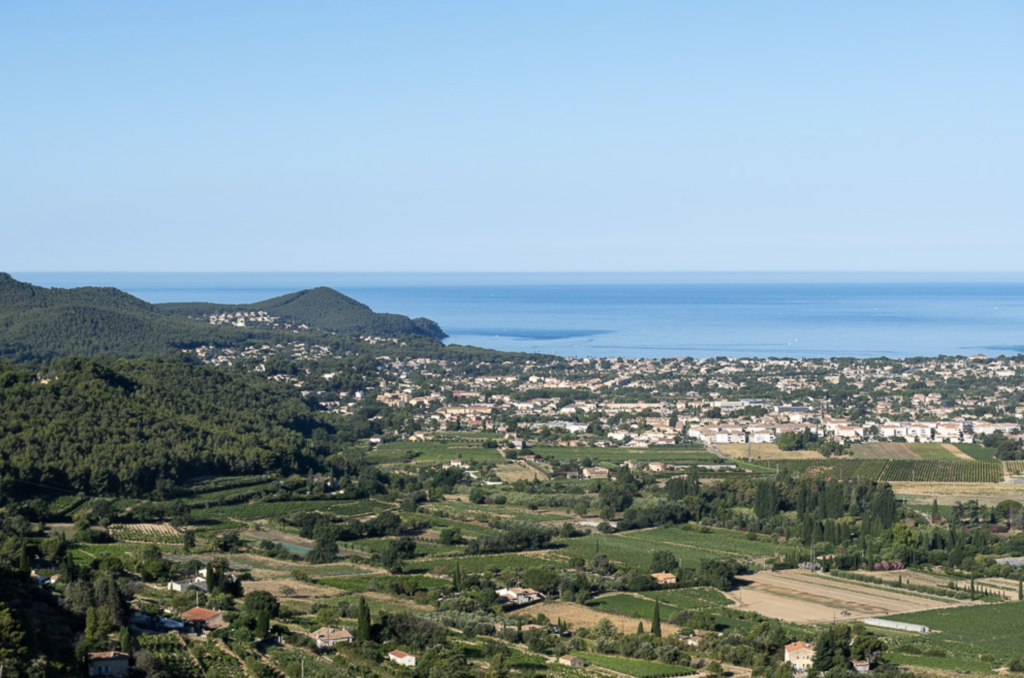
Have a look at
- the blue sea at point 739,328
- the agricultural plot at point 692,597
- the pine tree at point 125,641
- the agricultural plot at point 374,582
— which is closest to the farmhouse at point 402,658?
the pine tree at point 125,641

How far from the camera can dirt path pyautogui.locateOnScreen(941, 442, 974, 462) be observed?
5558 centimetres

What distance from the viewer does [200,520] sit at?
40594 mm

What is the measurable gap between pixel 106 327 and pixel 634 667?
8007cm

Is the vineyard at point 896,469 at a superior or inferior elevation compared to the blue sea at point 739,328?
inferior

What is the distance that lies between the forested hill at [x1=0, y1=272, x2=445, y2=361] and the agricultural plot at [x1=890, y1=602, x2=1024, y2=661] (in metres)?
68.3

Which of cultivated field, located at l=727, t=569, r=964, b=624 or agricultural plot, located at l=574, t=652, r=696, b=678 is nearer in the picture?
agricultural plot, located at l=574, t=652, r=696, b=678

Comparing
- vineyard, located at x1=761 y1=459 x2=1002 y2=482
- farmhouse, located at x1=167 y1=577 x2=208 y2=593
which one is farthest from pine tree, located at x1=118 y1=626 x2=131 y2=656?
vineyard, located at x1=761 y1=459 x2=1002 y2=482

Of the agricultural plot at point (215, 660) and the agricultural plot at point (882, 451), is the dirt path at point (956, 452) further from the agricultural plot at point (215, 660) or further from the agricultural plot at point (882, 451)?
the agricultural plot at point (215, 660)

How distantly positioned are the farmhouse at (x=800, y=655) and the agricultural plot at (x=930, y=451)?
3257 centimetres

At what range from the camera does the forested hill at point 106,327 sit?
3511 inches

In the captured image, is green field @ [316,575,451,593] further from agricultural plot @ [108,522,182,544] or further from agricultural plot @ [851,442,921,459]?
agricultural plot @ [851,442,921,459]

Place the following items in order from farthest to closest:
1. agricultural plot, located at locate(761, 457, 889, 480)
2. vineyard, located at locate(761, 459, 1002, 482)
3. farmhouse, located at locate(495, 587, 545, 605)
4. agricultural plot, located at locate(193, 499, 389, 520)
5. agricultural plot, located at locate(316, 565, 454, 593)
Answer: vineyard, located at locate(761, 459, 1002, 482), agricultural plot, located at locate(761, 457, 889, 480), agricultural plot, located at locate(193, 499, 389, 520), agricultural plot, located at locate(316, 565, 454, 593), farmhouse, located at locate(495, 587, 545, 605)

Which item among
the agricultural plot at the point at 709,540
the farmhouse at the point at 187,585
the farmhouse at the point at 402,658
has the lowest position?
the agricultural plot at the point at 709,540

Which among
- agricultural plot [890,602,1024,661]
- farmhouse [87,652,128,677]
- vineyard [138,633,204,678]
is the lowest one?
agricultural plot [890,602,1024,661]
